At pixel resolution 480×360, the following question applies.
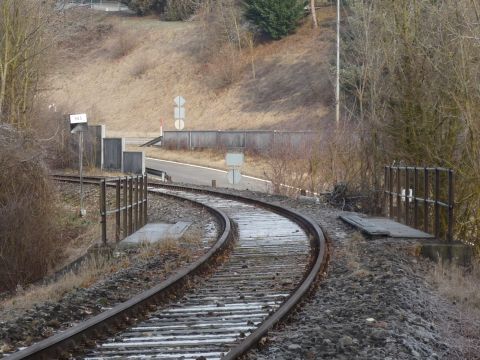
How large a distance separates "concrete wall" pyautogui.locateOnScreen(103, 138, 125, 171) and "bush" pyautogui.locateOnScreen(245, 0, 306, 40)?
3275 cm

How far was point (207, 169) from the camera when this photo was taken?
50656 mm

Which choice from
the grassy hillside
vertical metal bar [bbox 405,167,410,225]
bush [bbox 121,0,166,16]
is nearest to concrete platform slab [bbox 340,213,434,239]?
vertical metal bar [bbox 405,167,410,225]

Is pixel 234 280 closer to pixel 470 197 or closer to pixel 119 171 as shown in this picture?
pixel 470 197

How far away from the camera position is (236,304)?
33.8ft

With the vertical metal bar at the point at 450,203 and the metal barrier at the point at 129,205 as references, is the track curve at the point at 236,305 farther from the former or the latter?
the metal barrier at the point at 129,205

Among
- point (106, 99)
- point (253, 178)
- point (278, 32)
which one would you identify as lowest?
point (253, 178)

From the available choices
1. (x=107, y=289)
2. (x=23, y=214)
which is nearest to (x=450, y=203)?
(x=107, y=289)

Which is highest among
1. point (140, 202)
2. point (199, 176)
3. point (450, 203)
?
point (450, 203)

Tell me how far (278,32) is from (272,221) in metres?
57.8

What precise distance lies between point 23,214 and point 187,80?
203ft

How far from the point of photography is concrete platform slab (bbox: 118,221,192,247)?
55.2 ft

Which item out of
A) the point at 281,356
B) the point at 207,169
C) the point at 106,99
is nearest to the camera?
the point at 281,356

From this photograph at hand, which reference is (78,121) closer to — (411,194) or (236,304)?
(411,194)

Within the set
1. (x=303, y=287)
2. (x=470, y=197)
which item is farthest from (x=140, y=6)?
(x=303, y=287)
